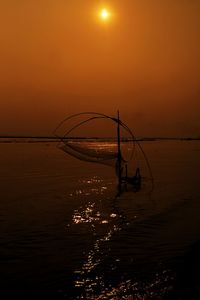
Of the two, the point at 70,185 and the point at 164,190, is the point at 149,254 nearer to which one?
the point at 164,190

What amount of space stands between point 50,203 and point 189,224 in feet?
25.7

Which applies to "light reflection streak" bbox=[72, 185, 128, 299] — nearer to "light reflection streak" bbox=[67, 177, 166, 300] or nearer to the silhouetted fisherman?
"light reflection streak" bbox=[67, 177, 166, 300]

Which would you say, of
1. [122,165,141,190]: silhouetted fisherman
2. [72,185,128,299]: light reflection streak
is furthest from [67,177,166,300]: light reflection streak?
[122,165,141,190]: silhouetted fisherman

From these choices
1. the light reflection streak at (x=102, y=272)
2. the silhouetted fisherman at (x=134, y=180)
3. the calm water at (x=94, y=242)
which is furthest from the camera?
the silhouetted fisherman at (x=134, y=180)

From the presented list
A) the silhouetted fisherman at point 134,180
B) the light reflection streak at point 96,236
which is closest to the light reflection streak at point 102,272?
the light reflection streak at point 96,236

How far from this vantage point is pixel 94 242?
40.5ft

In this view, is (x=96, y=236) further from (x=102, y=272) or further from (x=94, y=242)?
(x=102, y=272)

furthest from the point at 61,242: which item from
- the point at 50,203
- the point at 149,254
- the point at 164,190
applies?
the point at 164,190

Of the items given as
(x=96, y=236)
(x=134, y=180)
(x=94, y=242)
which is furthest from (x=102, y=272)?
(x=134, y=180)

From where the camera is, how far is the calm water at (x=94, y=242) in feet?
28.2

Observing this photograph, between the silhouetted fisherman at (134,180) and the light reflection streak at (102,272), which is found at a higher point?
the silhouetted fisherman at (134,180)

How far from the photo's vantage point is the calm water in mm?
8594

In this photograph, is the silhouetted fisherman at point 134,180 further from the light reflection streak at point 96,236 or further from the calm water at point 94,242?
the light reflection streak at point 96,236

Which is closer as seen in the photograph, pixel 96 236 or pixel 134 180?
pixel 96 236
